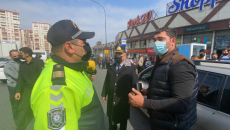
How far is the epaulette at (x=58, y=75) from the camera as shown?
2.37 ft

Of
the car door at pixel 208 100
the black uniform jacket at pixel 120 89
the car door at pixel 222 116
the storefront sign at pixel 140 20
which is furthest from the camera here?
the storefront sign at pixel 140 20

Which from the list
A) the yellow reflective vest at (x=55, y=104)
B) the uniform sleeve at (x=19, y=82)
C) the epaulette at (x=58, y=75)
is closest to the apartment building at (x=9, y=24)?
the uniform sleeve at (x=19, y=82)

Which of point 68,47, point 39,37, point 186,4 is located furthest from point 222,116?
point 39,37

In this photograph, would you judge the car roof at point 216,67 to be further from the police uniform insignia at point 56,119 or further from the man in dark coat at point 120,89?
the police uniform insignia at point 56,119

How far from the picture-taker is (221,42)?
9.54 metres

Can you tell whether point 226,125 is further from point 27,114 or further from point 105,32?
point 105,32

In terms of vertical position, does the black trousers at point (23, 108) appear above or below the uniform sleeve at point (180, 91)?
below

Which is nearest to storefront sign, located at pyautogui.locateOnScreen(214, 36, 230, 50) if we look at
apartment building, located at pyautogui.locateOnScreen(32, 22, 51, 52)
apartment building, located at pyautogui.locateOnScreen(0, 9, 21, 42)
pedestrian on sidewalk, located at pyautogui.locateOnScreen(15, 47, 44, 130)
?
pedestrian on sidewalk, located at pyautogui.locateOnScreen(15, 47, 44, 130)

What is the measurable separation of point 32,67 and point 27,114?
116cm

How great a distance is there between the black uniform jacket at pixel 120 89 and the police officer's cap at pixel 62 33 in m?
1.38

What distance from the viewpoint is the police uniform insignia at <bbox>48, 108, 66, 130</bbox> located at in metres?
0.64

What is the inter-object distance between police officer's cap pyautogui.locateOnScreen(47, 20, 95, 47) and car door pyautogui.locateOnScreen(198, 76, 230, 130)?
2060 mm

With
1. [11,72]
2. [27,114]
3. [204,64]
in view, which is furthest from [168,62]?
[11,72]

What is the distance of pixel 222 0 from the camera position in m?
9.23
